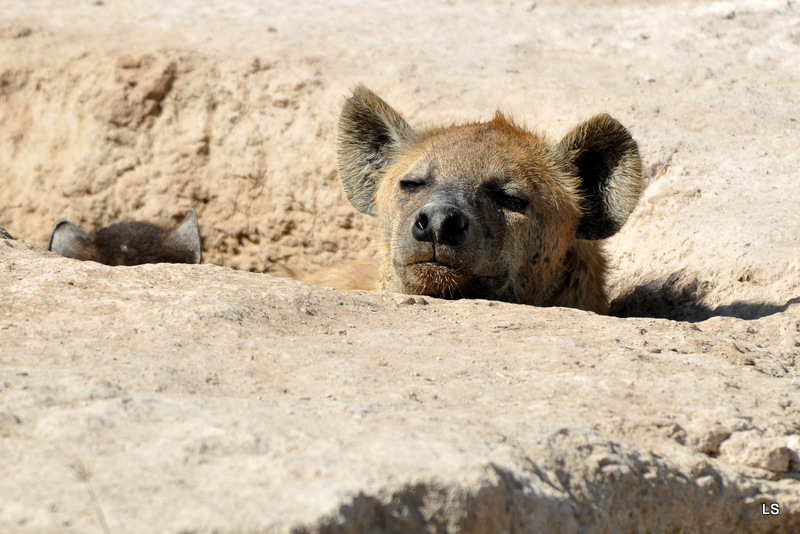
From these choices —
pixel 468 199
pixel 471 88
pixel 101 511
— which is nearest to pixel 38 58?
pixel 471 88

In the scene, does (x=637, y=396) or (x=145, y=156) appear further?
(x=145, y=156)

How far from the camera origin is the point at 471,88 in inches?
240

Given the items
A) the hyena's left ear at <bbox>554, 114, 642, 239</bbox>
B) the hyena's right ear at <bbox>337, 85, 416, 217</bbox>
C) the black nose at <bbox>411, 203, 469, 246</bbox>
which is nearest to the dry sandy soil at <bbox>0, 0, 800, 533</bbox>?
the black nose at <bbox>411, 203, 469, 246</bbox>

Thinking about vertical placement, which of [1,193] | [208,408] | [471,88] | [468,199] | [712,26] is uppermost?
[712,26]

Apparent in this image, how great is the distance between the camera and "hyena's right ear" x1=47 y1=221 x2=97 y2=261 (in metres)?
5.14

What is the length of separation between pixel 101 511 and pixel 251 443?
0.37 metres

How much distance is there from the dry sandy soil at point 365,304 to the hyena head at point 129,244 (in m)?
1.11

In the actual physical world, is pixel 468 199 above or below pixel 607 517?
above

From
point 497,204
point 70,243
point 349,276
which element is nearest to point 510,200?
point 497,204

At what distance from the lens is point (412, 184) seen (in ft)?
13.4

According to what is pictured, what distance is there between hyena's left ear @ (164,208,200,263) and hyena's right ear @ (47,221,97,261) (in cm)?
42

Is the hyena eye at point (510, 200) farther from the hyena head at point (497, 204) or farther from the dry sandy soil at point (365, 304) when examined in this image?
the dry sandy soil at point (365, 304)

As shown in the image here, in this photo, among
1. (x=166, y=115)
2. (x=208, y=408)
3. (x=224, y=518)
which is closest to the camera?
(x=224, y=518)

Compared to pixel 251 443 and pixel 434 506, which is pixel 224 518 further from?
pixel 434 506
